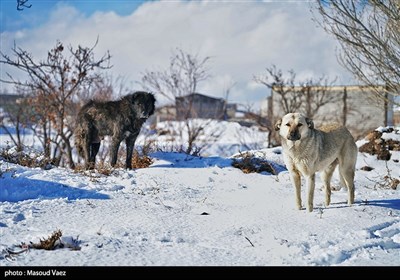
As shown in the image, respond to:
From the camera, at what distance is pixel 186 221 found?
19.2ft

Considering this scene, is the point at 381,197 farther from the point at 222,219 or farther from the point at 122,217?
the point at 122,217

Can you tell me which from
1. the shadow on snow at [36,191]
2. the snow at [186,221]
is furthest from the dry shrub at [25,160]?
the shadow on snow at [36,191]

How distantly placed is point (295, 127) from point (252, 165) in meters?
3.83

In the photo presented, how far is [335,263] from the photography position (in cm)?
447

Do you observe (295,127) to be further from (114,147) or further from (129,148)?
(114,147)

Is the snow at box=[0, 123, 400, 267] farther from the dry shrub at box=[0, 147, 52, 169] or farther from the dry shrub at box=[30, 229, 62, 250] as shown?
the dry shrub at box=[0, 147, 52, 169]

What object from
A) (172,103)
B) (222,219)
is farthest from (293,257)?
(172,103)

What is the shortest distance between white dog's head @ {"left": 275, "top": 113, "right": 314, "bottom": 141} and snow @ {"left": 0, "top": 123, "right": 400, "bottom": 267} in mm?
1104

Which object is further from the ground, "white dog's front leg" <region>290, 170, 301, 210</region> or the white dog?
the white dog

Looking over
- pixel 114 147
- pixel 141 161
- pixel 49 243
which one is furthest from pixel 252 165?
pixel 49 243

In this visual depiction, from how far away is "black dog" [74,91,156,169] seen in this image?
9.86 meters

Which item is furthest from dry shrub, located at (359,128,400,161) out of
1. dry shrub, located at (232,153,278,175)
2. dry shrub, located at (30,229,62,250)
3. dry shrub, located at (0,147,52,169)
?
dry shrub, located at (30,229,62,250)

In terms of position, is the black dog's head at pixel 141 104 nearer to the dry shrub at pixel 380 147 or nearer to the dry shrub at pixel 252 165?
the dry shrub at pixel 252 165

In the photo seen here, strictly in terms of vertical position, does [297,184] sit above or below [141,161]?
below
